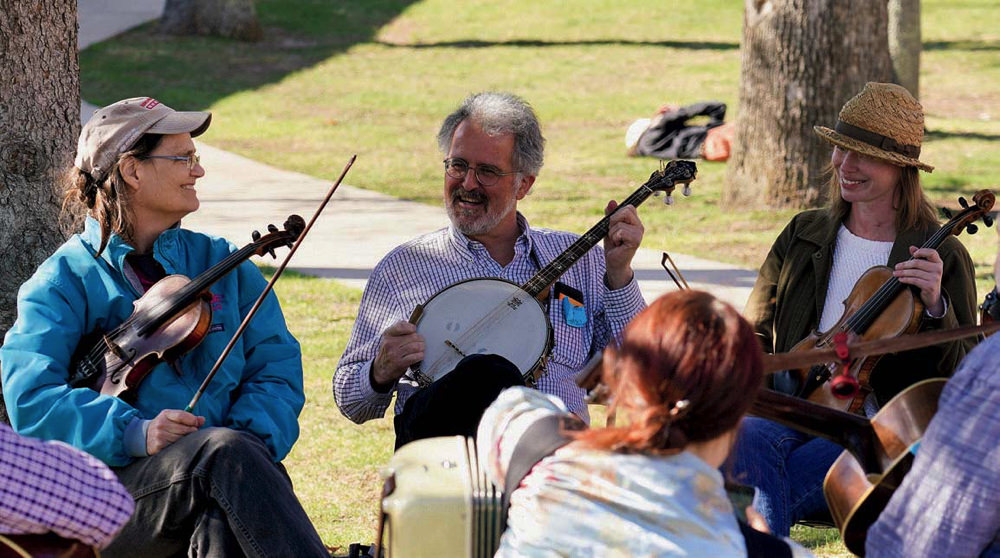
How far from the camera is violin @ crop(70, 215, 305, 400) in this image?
11.0 ft

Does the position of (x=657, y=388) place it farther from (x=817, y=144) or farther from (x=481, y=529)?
(x=817, y=144)

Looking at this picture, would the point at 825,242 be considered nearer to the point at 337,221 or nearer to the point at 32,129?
the point at 32,129

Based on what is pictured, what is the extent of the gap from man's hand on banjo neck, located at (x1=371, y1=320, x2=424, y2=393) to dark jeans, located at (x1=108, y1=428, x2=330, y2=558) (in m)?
0.56

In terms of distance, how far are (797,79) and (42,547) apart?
25.6 ft

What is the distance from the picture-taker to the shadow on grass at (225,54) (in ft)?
52.1

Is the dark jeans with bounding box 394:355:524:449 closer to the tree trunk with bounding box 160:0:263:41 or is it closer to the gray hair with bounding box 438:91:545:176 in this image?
the gray hair with bounding box 438:91:545:176

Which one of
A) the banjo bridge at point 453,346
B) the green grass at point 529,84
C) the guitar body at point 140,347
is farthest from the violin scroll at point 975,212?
the green grass at point 529,84

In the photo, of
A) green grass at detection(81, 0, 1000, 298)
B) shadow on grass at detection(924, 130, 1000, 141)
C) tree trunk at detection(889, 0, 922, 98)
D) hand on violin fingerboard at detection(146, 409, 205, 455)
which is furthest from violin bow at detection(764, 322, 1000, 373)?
shadow on grass at detection(924, 130, 1000, 141)

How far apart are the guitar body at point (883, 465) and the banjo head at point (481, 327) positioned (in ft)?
3.58

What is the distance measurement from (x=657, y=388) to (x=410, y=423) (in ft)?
4.52

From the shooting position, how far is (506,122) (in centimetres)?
406

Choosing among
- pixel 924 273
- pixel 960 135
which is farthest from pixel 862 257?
pixel 960 135

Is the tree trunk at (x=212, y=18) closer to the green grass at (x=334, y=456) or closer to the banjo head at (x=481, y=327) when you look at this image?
the green grass at (x=334, y=456)

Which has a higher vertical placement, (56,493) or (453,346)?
(56,493)
